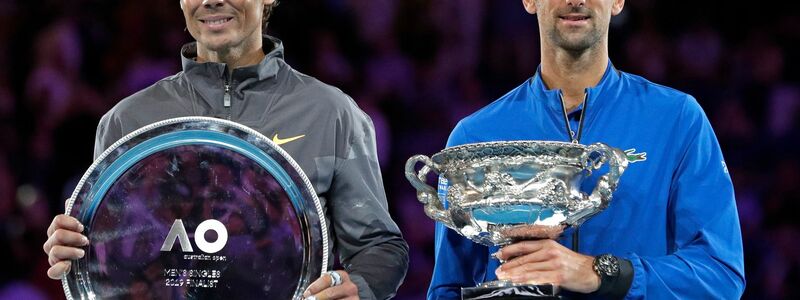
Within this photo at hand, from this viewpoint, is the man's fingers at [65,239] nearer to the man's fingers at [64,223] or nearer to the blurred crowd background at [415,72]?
the man's fingers at [64,223]

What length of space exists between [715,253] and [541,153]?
41 centimetres

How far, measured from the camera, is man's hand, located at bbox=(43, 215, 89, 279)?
2.17m

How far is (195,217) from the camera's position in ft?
7.23

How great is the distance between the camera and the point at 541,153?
78.5 inches

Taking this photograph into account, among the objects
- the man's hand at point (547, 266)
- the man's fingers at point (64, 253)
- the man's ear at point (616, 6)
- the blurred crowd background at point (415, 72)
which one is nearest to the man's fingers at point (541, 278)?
the man's hand at point (547, 266)

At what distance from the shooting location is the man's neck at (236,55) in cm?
246

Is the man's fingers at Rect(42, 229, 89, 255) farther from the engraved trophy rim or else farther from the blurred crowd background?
the blurred crowd background

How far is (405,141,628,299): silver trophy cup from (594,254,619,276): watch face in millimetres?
75

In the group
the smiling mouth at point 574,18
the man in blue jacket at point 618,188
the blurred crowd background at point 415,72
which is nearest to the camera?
the man in blue jacket at point 618,188

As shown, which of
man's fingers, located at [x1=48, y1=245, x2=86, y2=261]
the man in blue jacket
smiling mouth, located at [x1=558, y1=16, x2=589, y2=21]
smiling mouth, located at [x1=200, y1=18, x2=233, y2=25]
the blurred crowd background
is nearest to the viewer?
the man in blue jacket

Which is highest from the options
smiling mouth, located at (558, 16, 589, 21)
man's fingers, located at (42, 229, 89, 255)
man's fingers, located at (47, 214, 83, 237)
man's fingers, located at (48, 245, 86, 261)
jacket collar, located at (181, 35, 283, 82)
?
smiling mouth, located at (558, 16, 589, 21)

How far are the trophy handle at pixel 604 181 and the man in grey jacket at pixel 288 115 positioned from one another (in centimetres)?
46

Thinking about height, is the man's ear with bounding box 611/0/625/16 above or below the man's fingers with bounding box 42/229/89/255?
above

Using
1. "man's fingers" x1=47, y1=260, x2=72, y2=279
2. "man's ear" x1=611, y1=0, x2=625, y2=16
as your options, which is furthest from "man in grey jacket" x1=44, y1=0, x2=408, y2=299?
"man's ear" x1=611, y1=0, x2=625, y2=16
